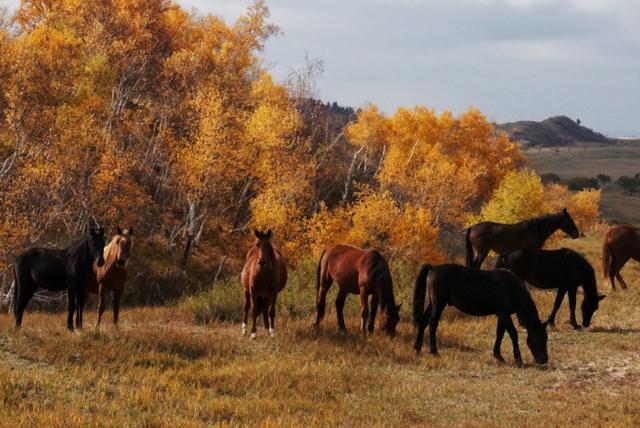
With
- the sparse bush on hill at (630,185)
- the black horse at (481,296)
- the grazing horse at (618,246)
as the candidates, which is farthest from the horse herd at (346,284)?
the sparse bush on hill at (630,185)

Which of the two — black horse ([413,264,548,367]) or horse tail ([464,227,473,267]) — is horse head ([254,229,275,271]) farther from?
horse tail ([464,227,473,267])

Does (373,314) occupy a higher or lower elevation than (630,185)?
lower

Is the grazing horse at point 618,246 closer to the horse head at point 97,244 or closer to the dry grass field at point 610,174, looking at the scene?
the horse head at point 97,244

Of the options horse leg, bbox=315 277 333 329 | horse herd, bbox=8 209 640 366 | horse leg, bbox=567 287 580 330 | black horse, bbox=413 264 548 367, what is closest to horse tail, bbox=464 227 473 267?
horse leg, bbox=567 287 580 330

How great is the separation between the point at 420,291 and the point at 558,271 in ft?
19.6

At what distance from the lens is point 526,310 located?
13.2 metres

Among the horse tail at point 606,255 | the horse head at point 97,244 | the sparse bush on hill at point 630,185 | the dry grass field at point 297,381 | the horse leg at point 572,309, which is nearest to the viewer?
the dry grass field at point 297,381

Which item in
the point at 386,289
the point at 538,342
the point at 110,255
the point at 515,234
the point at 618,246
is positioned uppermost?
the point at 515,234

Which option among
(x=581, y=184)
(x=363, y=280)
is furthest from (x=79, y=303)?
(x=581, y=184)

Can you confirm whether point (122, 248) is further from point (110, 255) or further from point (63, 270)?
point (63, 270)

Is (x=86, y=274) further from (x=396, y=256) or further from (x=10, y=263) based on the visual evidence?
(x=396, y=256)

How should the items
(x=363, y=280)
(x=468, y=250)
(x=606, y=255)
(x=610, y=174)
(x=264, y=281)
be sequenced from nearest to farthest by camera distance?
(x=264, y=281) < (x=363, y=280) < (x=606, y=255) < (x=468, y=250) < (x=610, y=174)

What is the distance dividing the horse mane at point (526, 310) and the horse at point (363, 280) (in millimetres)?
2878

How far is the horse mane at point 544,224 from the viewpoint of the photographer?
858 inches
